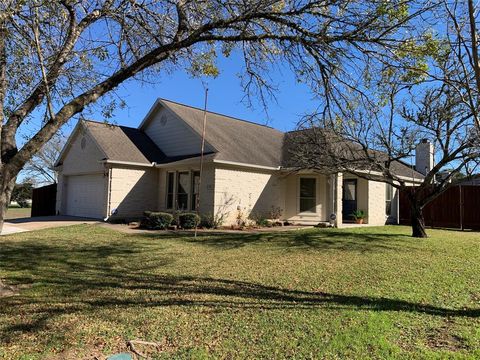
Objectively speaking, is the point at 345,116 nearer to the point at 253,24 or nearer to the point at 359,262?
the point at 253,24

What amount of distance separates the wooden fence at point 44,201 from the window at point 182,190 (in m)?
10.1

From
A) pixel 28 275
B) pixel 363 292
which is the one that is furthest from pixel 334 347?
pixel 28 275

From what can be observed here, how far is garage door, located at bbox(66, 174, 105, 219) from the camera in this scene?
66.1 feet

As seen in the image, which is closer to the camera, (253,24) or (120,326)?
(120,326)

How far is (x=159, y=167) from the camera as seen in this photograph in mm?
20141

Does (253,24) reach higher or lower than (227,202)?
higher

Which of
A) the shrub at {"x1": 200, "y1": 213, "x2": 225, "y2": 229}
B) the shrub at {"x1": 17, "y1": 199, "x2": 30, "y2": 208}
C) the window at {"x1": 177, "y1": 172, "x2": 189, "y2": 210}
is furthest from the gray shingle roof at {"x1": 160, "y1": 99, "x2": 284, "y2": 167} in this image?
the shrub at {"x1": 17, "y1": 199, "x2": 30, "y2": 208}

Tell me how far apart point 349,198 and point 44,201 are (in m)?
18.4

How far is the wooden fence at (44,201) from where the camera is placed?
24.5 meters

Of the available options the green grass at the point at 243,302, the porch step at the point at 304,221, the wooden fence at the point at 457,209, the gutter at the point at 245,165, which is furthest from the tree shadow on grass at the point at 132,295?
the wooden fence at the point at 457,209

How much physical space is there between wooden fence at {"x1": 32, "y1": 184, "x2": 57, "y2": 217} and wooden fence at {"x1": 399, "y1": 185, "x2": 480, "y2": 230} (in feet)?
67.9

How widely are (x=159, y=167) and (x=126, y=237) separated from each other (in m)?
6.91

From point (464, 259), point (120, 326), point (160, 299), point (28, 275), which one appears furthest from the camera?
point (464, 259)

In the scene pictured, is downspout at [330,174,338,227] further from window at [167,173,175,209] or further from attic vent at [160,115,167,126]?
attic vent at [160,115,167,126]
